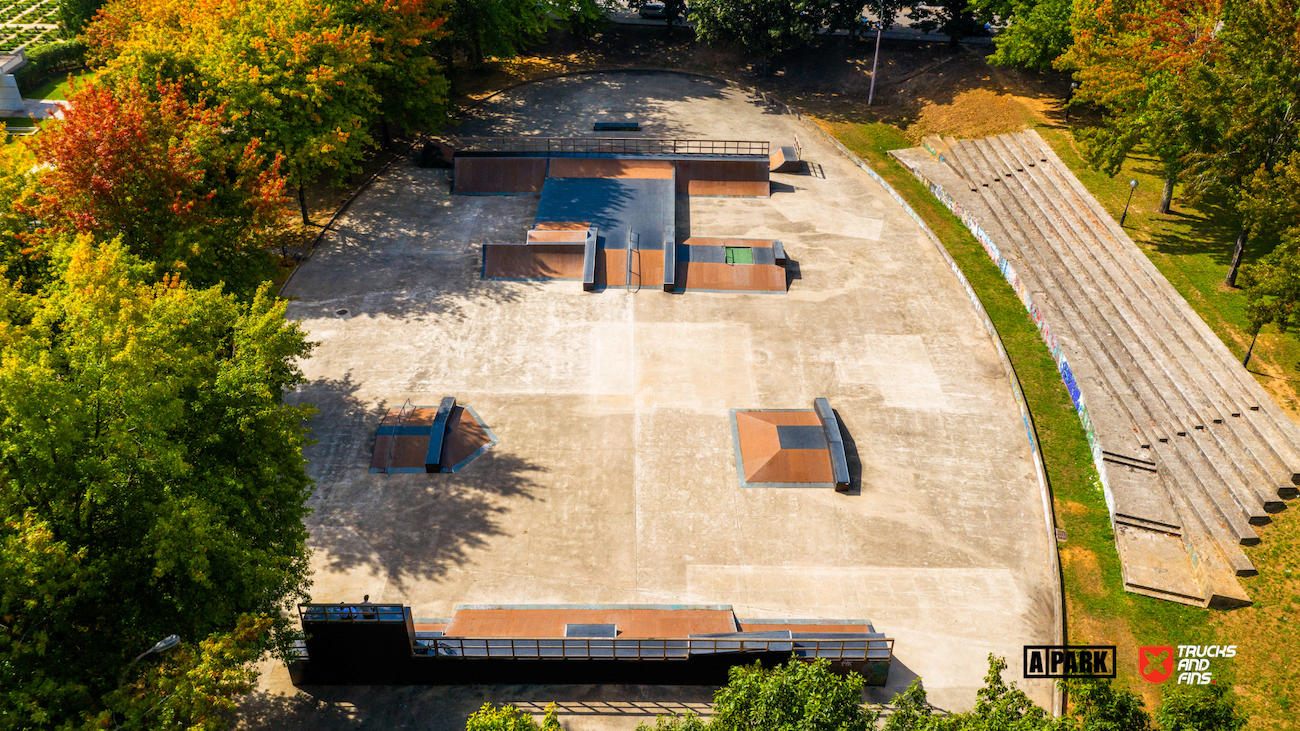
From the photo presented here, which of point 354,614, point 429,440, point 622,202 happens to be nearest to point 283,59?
point 622,202

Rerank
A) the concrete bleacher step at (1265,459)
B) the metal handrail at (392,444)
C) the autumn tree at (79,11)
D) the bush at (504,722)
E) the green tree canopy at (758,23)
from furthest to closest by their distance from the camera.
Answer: the autumn tree at (79,11) → the green tree canopy at (758,23) → the metal handrail at (392,444) → the concrete bleacher step at (1265,459) → the bush at (504,722)

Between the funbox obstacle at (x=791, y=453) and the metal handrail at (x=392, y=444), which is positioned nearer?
the metal handrail at (x=392, y=444)

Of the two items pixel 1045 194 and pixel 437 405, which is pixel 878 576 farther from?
pixel 1045 194

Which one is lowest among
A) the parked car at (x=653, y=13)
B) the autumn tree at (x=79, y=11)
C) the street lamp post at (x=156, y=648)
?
the street lamp post at (x=156, y=648)

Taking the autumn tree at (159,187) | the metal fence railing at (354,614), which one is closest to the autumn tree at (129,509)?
the metal fence railing at (354,614)

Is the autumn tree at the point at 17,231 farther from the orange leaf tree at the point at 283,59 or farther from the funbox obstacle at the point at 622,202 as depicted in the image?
the funbox obstacle at the point at 622,202

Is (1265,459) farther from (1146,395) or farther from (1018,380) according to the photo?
(1018,380)

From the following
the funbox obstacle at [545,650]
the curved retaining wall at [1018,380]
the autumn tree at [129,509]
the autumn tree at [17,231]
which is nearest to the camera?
the autumn tree at [129,509]

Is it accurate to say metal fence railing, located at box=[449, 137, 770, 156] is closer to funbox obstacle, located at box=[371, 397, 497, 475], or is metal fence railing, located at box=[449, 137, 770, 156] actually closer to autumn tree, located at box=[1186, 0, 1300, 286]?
autumn tree, located at box=[1186, 0, 1300, 286]
